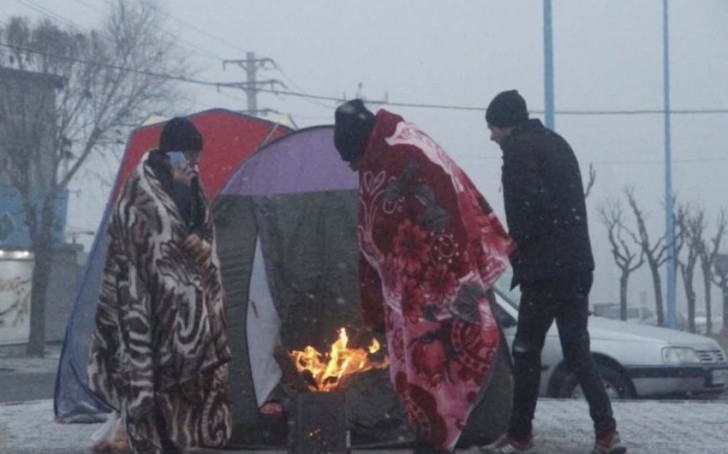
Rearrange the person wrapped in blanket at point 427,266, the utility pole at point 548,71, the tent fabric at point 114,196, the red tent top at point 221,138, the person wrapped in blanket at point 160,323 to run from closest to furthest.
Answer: the person wrapped in blanket at point 427,266, the person wrapped in blanket at point 160,323, the tent fabric at point 114,196, the red tent top at point 221,138, the utility pole at point 548,71

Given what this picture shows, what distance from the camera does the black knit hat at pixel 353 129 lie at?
5445 mm

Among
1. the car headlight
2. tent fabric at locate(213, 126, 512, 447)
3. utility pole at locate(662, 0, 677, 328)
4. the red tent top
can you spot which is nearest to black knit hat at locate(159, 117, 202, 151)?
tent fabric at locate(213, 126, 512, 447)

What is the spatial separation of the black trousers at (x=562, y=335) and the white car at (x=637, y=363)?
3356 mm

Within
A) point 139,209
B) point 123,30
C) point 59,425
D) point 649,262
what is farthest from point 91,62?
point 139,209

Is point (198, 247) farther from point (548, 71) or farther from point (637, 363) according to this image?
point (548, 71)

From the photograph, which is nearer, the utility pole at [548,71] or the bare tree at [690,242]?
the utility pole at [548,71]

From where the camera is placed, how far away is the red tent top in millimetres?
9211

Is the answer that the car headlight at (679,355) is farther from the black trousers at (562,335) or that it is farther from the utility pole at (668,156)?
the utility pole at (668,156)

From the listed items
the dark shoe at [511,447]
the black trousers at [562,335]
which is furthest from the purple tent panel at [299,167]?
the dark shoe at [511,447]

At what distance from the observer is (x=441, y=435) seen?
5.17 m

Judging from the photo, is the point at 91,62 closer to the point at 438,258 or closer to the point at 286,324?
the point at 286,324

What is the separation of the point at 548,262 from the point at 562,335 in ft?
1.26

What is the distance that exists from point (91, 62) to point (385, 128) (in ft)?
96.6

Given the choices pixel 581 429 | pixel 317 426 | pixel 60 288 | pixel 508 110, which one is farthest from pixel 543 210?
pixel 60 288
